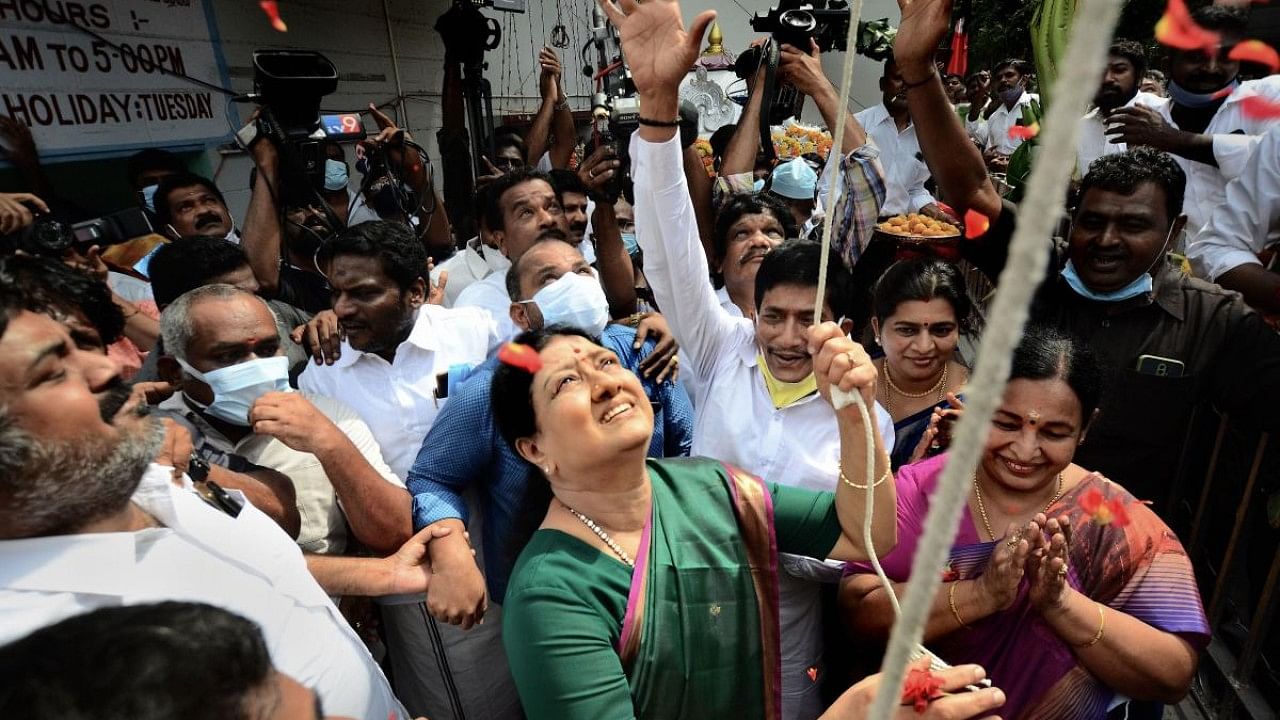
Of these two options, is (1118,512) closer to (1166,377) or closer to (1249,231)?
(1166,377)

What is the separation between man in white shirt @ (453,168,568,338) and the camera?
3.02 metres

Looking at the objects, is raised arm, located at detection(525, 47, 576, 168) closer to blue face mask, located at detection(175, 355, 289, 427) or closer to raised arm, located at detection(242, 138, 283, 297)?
raised arm, located at detection(242, 138, 283, 297)

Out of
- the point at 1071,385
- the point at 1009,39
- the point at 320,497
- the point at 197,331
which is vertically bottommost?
the point at 320,497

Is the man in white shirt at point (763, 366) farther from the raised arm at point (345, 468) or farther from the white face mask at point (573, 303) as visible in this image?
the raised arm at point (345, 468)

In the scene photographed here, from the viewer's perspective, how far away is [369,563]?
176cm

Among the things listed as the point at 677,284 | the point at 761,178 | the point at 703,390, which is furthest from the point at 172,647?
the point at 761,178

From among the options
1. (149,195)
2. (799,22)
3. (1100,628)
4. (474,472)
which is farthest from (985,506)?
(149,195)

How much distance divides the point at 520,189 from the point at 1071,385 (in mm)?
2402

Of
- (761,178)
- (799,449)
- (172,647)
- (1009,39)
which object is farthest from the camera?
(1009,39)

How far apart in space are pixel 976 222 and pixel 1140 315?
23.4 inches

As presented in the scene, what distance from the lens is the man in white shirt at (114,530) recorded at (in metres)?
1.11

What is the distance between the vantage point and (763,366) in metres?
2.13

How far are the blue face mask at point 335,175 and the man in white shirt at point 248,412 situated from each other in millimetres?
2612

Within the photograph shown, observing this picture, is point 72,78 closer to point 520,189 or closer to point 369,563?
point 520,189
